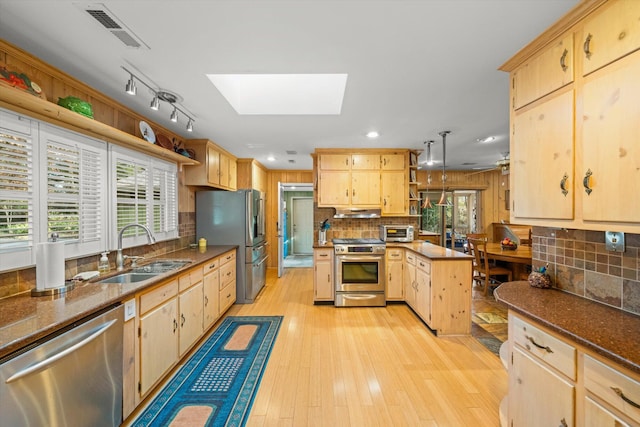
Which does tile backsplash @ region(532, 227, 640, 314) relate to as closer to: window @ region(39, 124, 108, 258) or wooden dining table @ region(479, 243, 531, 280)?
wooden dining table @ region(479, 243, 531, 280)

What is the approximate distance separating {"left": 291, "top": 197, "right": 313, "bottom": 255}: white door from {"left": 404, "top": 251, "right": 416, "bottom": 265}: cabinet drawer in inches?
188

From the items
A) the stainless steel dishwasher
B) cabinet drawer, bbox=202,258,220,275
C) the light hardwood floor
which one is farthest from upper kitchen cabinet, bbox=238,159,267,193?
the stainless steel dishwasher

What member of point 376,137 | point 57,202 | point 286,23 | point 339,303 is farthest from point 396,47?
point 339,303

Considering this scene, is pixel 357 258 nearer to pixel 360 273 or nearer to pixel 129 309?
pixel 360 273

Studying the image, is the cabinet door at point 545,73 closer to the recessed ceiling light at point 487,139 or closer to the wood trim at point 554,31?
the wood trim at point 554,31

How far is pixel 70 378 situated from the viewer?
4.39 feet

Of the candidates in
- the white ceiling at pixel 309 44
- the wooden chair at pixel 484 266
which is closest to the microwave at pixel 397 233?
the wooden chair at pixel 484 266

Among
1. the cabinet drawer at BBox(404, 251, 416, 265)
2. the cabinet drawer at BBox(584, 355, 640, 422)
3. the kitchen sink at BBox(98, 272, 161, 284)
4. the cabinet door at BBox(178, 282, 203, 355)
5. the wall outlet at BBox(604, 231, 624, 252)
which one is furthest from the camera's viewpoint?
the cabinet drawer at BBox(404, 251, 416, 265)

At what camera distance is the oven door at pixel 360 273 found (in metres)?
3.92

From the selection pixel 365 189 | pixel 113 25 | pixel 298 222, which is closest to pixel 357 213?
pixel 365 189

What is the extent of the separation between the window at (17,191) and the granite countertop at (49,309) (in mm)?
282

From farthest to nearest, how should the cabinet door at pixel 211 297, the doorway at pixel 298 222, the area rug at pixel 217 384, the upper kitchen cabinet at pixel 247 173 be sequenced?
the doorway at pixel 298 222, the upper kitchen cabinet at pixel 247 173, the cabinet door at pixel 211 297, the area rug at pixel 217 384

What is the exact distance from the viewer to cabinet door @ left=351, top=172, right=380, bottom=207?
4336mm

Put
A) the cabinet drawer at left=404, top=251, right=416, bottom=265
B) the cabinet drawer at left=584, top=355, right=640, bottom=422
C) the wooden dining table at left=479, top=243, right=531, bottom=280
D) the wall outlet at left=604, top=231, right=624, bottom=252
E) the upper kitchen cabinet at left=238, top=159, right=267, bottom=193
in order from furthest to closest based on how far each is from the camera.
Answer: the upper kitchen cabinet at left=238, top=159, right=267, bottom=193 < the wooden dining table at left=479, top=243, right=531, bottom=280 < the cabinet drawer at left=404, top=251, right=416, bottom=265 < the wall outlet at left=604, top=231, right=624, bottom=252 < the cabinet drawer at left=584, top=355, right=640, bottom=422
